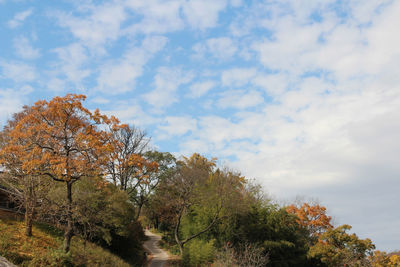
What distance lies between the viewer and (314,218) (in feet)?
139

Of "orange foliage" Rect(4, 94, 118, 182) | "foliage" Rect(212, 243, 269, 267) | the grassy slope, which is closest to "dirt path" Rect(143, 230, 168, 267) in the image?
"foliage" Rect(212, 243, 269, 267)

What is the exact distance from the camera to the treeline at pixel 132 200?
1778cm

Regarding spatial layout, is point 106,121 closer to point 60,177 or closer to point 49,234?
point 60,177

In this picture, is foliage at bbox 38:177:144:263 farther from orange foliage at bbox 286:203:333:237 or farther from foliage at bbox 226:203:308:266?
orange foliage at bbox 286:203:333:237

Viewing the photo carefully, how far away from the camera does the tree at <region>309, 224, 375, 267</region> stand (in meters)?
27.4

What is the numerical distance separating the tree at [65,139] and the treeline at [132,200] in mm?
59

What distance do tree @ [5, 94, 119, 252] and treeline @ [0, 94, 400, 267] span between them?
0.19ft

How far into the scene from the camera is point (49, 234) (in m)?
21.9

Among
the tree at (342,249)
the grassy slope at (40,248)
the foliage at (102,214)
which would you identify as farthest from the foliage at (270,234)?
the grassy slope at (40,248)

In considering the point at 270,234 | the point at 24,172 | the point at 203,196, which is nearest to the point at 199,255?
the point at 203,196

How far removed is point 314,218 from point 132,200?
89.5ft

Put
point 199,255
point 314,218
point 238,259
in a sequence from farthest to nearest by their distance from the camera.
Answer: point 314,218 → point 199,255 → point 238,259

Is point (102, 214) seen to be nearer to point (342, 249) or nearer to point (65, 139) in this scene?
point (65, 139)

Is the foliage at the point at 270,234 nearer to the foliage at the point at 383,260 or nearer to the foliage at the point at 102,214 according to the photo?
the foliage at the point at 383,260
